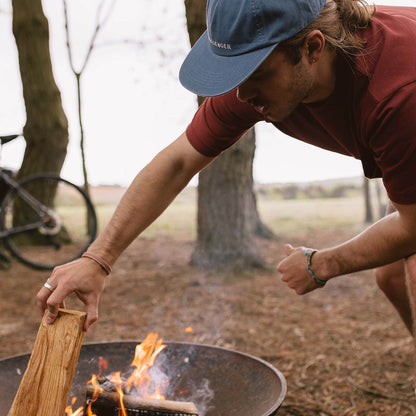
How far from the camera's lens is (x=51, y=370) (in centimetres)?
153

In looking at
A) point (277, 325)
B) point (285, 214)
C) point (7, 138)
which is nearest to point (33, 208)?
point (7, 138)

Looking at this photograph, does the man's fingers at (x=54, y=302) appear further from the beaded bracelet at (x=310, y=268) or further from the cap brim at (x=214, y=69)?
the beaded bracelet at (x=310, y=268)

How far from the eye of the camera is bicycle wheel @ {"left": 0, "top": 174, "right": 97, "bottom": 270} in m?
4.59

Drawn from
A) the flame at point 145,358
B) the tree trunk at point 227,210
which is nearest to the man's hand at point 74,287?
the flame at point 145,358

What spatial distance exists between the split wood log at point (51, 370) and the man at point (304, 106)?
6cm

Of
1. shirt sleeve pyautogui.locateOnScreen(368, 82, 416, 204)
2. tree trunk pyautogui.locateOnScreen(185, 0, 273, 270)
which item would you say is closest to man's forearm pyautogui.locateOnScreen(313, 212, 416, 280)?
shirt sleeve pyautogui.locateOnScreen(368, 82, 416, 204)

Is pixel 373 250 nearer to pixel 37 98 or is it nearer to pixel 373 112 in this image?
pixel 373 112

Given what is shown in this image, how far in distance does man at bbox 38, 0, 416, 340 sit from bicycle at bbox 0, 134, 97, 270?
114 inches

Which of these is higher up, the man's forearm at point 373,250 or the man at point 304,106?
the man at point 304,106

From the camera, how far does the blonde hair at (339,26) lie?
1442mm

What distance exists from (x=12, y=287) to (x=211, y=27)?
A: 3.85 meters

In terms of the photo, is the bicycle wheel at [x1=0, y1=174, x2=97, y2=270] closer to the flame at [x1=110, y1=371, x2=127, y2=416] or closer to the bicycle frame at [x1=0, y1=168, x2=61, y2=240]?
the bicycle frame at [x1=0, y1=168, x2=61, y2=240]

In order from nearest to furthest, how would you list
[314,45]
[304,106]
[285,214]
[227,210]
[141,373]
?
[314,45], [304,106], [141,373], [227,210], [285,214]

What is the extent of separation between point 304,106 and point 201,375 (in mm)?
1278
